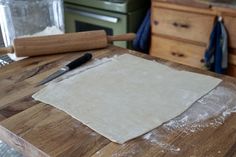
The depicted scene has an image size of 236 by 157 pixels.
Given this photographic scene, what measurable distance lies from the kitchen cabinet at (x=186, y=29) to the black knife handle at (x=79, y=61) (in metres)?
0.91

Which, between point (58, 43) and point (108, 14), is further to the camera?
point (108, 14)

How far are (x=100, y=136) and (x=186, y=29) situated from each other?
1.25m

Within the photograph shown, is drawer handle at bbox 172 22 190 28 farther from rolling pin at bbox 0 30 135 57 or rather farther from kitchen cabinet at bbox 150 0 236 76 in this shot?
rolling pin at bbox 0 30 135 57

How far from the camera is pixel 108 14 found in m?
1.86

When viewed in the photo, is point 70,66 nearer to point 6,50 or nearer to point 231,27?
point 6,50

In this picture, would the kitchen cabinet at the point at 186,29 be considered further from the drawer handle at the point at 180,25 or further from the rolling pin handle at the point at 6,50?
the rolling pin handle at the point at 6,50

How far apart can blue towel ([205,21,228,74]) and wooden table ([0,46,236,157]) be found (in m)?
0.87

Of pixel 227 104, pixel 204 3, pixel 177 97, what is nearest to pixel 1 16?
pixel 177 97

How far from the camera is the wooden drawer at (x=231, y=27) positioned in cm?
148

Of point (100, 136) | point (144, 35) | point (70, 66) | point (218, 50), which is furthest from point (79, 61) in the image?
point (144, 35)

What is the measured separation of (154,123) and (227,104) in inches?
7.2

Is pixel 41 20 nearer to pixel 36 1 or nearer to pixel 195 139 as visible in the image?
pixel 36 1

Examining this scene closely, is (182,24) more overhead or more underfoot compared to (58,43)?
more underfoot

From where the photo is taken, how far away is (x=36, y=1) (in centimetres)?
109
